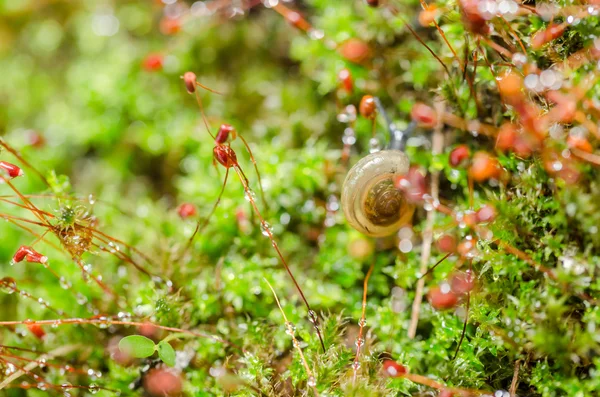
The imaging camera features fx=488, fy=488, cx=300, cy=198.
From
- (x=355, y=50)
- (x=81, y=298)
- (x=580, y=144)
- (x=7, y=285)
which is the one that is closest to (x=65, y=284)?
(x=81, y=298)

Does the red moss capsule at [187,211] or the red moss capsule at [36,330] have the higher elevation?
the red moss capsule at [36,330]

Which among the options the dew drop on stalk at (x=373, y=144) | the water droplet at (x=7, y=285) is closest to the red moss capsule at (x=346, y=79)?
the dew drop on stalk at (x=373, y=144)

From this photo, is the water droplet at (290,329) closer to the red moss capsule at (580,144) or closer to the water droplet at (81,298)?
the water droplet at (81,298)

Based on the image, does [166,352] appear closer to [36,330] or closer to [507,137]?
[36,330]

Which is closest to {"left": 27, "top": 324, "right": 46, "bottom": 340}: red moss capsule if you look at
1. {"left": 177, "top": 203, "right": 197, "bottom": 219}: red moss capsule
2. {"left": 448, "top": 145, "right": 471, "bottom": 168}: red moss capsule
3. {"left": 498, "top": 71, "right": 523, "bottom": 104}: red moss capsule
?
{"left": 177, "top": 203, "right": 197, "bottom": 219}: red moss capsule

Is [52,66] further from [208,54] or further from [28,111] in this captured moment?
[208,54]

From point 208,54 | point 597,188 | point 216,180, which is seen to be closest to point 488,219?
point 597,188

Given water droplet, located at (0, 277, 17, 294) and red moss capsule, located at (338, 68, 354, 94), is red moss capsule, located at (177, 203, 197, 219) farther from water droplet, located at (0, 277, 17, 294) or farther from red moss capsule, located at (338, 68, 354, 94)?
red moss capsule, located at (338, 68, 354, 94)
